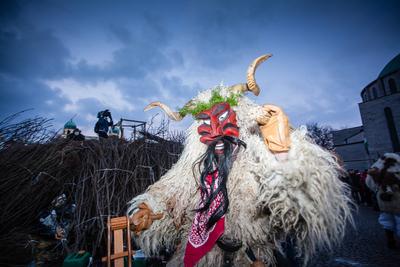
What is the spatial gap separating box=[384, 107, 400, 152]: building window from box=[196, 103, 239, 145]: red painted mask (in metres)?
26.4

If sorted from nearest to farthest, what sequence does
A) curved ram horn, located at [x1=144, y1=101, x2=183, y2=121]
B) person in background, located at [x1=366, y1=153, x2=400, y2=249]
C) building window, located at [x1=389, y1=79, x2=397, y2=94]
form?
1. curved ram horn, located at [x1=144, y1=101, x2=183, y2=121]
2. person in background, located at [x1=366, y1=153, x2=400, y2=249]
3. building window, located at [x1=389, y1=79, x2=397, y2=94]

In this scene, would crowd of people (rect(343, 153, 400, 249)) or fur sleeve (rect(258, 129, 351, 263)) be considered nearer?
fur sleeve (rect(258, 129, 351, 263))

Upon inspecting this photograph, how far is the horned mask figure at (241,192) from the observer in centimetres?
120

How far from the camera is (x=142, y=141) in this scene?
3.71 meters

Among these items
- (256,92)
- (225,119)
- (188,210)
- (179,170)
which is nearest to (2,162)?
(179,170)

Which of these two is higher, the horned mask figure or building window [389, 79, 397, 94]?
building window [389, 79, 397, 94]

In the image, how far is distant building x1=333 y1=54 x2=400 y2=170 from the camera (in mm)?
20859

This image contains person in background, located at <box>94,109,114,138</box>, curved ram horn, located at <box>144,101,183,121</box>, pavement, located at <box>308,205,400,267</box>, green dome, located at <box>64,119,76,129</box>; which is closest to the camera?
curved ram horn, located at <box>144,101,183,121</box>

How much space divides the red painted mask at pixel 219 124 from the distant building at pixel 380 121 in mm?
24182

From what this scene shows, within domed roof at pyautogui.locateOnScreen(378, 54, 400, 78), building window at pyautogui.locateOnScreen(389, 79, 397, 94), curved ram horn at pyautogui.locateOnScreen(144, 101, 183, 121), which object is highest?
domed roof at pyautogui.locateOnScreen(378, 54, 400, 78)

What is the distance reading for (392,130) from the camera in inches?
826

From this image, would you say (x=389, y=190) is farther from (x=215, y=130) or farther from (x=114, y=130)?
(x=114, y=130)

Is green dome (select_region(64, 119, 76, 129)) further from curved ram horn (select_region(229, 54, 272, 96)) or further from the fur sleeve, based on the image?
the fur sleeve

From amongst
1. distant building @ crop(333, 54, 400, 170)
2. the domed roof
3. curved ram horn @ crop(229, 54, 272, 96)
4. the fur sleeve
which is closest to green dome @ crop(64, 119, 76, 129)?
curved ram horn @ crop(229, 54, 272, 96)
